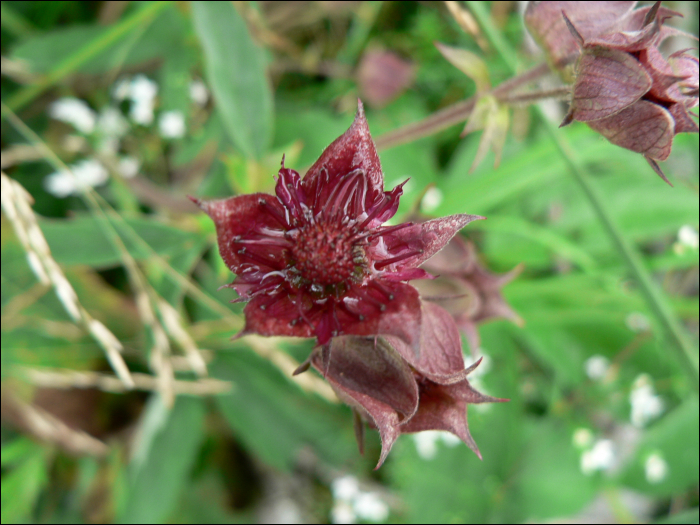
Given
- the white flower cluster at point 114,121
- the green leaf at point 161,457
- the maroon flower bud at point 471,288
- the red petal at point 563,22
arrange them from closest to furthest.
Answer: the red petal at point 563,22 → the maroon flower bud at point 471,288 → the green leaf at point 161,457 → the white flower cluster at point 114,121

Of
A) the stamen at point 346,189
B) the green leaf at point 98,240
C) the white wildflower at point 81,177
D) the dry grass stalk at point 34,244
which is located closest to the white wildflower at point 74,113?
the white wildflower at point 81,177

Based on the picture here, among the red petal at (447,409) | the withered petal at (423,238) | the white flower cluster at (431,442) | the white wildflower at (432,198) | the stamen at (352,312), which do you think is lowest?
the white flower cluster at (431,442)

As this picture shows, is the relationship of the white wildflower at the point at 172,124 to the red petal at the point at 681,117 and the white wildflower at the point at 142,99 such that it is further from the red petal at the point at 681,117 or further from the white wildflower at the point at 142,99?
the red petal at the point at 681,117

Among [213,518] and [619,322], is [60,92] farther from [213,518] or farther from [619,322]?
[619,322]

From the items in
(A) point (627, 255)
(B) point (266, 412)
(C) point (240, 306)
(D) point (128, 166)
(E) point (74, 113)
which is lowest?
(B) point (266, 412)

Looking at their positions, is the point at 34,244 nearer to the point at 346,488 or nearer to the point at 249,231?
the point at 249,231

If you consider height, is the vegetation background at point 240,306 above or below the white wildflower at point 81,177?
below

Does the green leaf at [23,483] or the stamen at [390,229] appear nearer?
the stamen at [390,229]

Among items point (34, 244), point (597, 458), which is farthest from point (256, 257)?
point (597, 458)

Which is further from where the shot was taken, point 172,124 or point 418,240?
point 172,124
